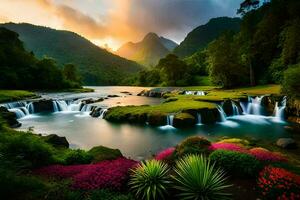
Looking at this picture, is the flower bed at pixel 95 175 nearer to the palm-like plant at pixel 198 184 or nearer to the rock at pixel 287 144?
the palm-like plant at pixel 198 184

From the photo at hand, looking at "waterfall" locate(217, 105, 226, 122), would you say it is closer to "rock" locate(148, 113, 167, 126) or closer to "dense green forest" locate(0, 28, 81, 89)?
"rock" locate(148, 113, 167, 126)

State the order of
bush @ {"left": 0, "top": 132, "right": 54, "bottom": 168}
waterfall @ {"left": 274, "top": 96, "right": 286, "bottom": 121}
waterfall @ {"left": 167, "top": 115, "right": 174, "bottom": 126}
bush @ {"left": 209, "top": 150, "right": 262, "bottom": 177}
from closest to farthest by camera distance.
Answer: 1. bush @ {"left": 209, "top": 150, "right": 262, "bottom": 177}
2. bush @ {"left": 0, "top": 132, "right": 54, "bottom": 168}
3. waterfall @ {"left": 167, "top": 115, "right": 174, "bottom": 126}
4. waterfall @ {"left": 274, "top": 96, "right": 286, "bottom": 121}

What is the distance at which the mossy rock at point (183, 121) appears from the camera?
29500mm

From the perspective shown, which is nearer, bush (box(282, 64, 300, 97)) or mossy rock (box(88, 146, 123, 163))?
mossy rock (box(88, 146, 123, 163))

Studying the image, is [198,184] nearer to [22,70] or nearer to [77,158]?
[77,158]

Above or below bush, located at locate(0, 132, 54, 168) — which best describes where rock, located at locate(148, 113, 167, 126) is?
below

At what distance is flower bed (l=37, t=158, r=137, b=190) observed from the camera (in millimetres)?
8430

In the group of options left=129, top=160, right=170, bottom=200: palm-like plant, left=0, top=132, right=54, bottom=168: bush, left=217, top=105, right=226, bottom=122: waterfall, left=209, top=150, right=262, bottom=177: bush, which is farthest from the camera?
left=217, top=105, right=226, bottom=122: waterfall

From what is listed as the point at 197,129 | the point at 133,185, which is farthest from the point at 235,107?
the point at 133,185

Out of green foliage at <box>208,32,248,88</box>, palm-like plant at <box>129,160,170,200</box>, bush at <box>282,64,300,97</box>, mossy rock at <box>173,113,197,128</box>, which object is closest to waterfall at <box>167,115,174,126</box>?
mossy rock at <box>173,113,197,128</box>

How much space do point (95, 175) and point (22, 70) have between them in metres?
83.6

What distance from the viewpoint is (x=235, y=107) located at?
125ft

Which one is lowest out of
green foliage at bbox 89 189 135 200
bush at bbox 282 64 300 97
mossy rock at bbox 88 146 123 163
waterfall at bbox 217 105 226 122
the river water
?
the river water

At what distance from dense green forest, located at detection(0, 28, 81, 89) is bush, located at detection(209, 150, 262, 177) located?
78.4 metres
